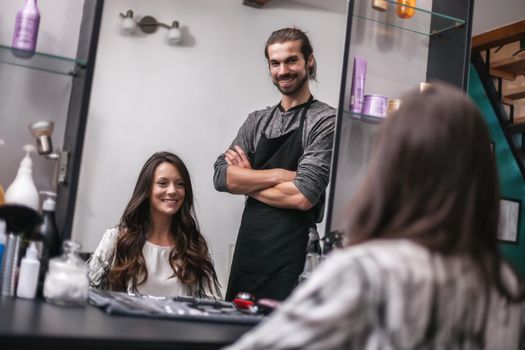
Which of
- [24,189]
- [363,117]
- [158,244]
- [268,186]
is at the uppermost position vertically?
[363,117]

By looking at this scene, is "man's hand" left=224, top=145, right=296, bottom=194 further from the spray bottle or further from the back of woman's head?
the back of woman's head

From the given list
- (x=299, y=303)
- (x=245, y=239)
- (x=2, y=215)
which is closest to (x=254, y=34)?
(x=245, y=239)

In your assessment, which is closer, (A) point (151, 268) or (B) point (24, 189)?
(B) point (24, 189)

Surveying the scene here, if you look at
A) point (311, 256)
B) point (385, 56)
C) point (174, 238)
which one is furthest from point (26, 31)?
point (385, 56)

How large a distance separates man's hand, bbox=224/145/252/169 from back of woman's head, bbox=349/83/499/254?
120cm

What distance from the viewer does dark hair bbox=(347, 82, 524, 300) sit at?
84cm

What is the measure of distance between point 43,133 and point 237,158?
65 centimetres

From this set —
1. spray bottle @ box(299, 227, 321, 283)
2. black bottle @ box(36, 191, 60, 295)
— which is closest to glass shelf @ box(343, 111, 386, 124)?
spray bottle @ box(299, 227, 321, 283)

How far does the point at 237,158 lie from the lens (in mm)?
2070

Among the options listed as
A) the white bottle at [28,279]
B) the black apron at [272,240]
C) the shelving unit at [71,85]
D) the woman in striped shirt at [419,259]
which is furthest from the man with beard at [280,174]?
the woman in striped shirt at [419,259]

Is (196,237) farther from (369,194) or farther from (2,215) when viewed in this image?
(369,194)

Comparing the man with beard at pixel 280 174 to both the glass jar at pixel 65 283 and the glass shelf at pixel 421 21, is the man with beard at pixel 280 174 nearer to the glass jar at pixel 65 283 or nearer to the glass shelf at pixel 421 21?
the glass shelf at pixel 421 21

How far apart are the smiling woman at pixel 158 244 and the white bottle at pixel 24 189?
32cm

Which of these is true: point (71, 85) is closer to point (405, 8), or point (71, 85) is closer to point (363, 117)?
point (363, 117)
